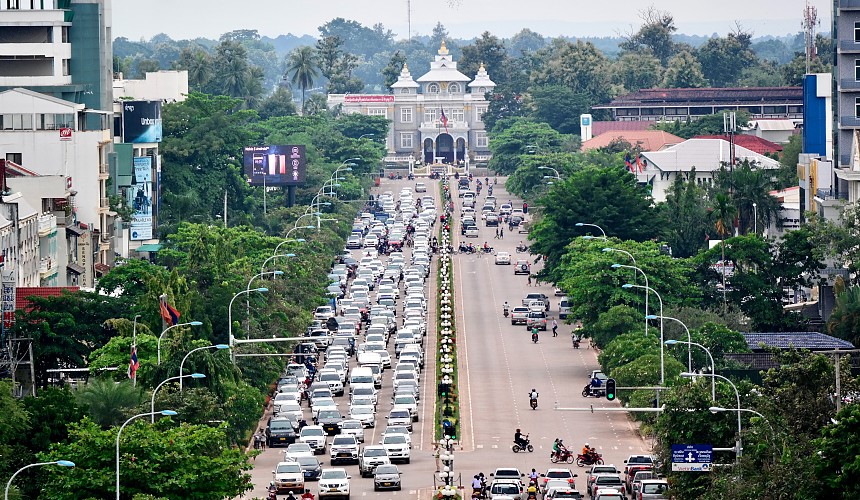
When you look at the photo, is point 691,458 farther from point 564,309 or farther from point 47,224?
point 564,309

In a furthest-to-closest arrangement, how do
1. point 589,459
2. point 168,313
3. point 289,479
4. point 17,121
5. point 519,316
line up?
point 17,121
point 519,316
point 168,313
point 589,459
point 289,479

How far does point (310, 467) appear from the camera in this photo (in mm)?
81312

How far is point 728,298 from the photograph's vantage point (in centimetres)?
12081

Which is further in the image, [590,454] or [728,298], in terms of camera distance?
[728,298]

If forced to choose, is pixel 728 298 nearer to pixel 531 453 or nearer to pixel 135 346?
pixel 531 453

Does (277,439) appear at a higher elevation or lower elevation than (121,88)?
lower

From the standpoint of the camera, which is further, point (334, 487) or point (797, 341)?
point (797, 341)

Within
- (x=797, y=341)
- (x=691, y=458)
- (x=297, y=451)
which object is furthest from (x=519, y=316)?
(x=691, y=458)

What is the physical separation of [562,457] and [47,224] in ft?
137

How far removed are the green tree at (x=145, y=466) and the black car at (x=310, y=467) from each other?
1057 centimetres

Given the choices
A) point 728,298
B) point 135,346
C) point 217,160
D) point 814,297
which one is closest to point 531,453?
point 135,346

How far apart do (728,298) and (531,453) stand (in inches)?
1419

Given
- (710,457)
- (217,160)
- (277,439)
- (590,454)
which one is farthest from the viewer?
(217,160)

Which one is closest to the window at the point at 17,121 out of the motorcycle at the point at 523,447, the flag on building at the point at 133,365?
the flag on building at the point at 133,365
